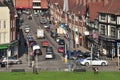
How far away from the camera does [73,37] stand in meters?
123

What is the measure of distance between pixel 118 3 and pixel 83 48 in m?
16.1

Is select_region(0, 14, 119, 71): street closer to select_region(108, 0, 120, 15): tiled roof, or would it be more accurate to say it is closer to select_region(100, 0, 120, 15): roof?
select_region(100, 0, 120, 15): roof

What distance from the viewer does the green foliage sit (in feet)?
190

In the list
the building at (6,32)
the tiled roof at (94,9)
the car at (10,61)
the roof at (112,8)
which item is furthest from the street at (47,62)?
the roof at (112,8)

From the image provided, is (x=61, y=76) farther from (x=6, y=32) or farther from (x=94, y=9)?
(x=94, y=9)

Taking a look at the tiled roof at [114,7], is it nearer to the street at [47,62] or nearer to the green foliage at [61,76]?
the street at [47,62]

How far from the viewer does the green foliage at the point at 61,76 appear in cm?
5806

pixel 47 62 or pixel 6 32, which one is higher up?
pixel 6 32

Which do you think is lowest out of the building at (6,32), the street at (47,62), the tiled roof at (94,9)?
the street at (47,62)

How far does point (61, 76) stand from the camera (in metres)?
59.8

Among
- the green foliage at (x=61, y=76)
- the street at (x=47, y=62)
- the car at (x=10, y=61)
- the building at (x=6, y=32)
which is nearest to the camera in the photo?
the green foliage at (x=61, y=76)

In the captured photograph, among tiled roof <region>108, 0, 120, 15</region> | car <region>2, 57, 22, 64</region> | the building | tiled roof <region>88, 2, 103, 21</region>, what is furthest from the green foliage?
tiled roof <region>88, 2, 103, 21</region>

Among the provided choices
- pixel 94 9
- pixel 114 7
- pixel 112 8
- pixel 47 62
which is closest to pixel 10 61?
pixel 47 62

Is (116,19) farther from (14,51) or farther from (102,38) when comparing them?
(14,51)
